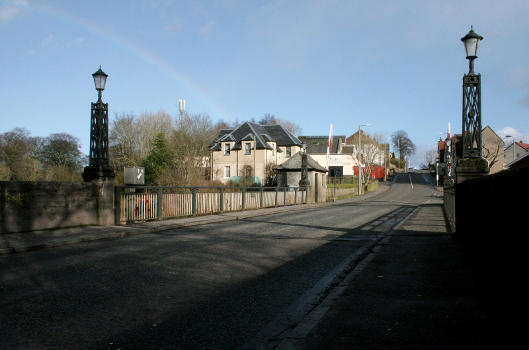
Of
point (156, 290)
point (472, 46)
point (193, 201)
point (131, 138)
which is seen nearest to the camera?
point (156, 290)

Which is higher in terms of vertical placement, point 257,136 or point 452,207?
point 257,136

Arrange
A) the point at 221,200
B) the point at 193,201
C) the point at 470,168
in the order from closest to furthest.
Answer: the point at 470,168
the point at 193,201
the point at 221,200

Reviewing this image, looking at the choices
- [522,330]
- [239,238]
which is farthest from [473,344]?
[239,238]

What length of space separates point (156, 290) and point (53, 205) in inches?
341

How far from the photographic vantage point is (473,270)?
758 centimetres

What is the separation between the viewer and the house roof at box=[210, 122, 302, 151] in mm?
60425

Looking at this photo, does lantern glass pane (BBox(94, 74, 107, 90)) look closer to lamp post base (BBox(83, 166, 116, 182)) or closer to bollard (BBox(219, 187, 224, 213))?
lamp post base (BBox(83, 166, 116, 182))

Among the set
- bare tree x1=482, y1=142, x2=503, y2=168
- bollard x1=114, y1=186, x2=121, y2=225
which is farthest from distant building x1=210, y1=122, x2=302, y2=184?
bollard x1=114, y1=186, x2=121, y2=225

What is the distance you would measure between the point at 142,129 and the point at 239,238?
159ft

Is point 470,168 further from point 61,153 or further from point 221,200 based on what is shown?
point 61,153

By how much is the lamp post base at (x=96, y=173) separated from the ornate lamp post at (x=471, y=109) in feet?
36.5

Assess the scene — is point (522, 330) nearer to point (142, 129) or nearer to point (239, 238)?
point (239, 238)

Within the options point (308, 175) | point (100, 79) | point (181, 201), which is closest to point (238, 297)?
point (100, 79)

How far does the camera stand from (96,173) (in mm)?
15234
